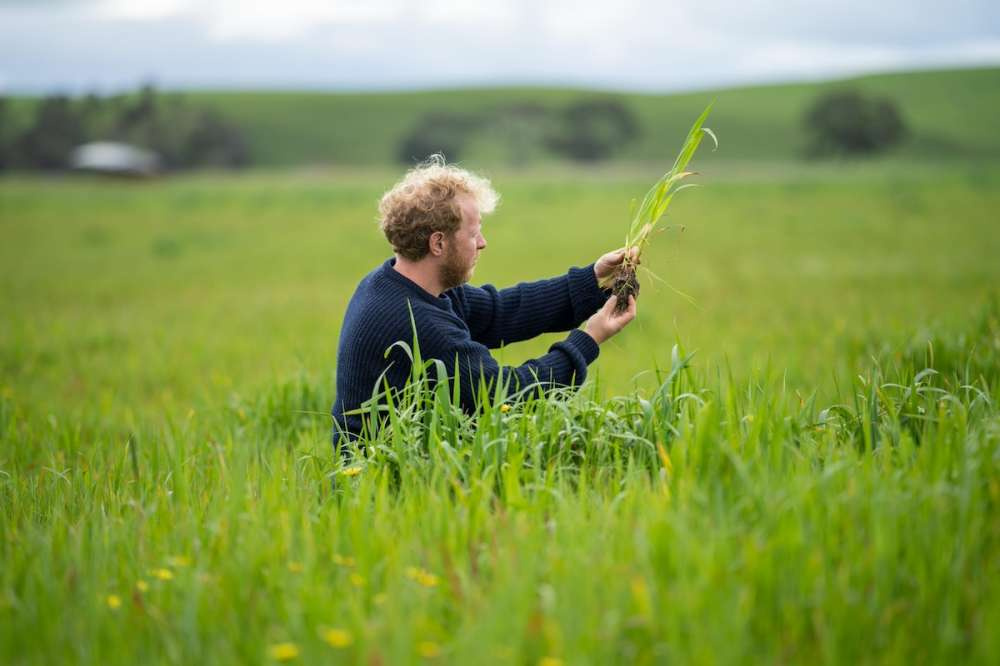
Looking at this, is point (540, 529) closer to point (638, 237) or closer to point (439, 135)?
point (638, 237)

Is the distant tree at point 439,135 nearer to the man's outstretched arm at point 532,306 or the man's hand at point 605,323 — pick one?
the man's outstretched arm at point 532,306

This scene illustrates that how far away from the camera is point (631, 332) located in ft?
30.7

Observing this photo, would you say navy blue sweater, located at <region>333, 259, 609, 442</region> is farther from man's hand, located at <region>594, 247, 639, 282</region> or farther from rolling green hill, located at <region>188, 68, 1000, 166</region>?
rolling green hill, located at <region>188, 68, 1000, 166</region>

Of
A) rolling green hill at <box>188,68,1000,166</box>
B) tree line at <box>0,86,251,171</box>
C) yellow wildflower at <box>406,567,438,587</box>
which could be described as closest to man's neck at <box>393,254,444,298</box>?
yellow wildflower at <box>406,567,438,587</box>

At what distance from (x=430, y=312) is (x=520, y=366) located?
17.4 inches

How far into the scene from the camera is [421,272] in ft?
12.4

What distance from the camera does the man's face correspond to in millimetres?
3719

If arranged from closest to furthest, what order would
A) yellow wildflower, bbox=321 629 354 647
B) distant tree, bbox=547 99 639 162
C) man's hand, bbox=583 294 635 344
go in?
yellow wildflower, bbox=321 629 354 647, man's hand, bbox=583 294 635 344, distant tree, bbox=547 99 639 162

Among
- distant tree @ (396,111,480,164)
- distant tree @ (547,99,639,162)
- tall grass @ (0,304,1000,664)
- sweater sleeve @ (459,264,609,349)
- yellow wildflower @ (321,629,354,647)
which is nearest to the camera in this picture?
yellow wildflower @ (321,629,354,647)

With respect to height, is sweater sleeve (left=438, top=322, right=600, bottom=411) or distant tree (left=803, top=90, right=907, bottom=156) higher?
distant tree (left=803, top=90, right=907, bottom=156)

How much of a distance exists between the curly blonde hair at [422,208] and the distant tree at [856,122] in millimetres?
75486

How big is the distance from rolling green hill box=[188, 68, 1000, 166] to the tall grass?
7549 cm

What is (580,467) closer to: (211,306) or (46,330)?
(46,330)

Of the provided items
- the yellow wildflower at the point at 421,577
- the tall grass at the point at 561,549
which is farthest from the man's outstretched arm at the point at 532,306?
the yellow wildflower at the point at 421,577
